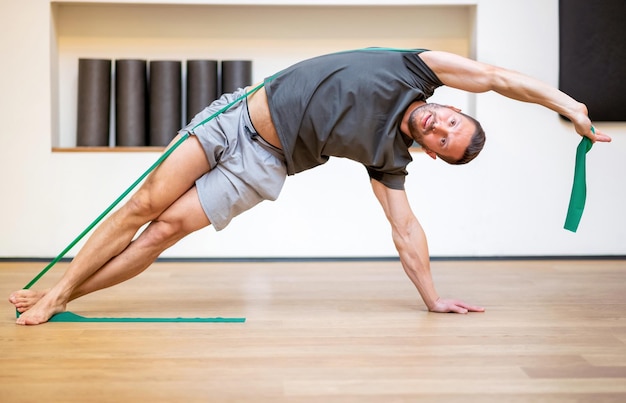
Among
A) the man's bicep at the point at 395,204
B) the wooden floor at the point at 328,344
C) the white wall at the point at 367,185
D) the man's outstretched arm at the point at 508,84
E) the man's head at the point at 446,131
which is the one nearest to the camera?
the wooden floor at the point at 328,344

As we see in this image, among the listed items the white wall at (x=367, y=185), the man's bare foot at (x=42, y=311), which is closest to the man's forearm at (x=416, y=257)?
the man's bare foot at (x=42, y=311)

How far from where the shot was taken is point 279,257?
3.88 meters

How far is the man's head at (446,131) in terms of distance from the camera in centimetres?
230

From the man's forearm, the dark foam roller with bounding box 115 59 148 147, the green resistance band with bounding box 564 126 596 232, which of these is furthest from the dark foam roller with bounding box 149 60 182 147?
the green resistance band with bounding box 564 126 596 232

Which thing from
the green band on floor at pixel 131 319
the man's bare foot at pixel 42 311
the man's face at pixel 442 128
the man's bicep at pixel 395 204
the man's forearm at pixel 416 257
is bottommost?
the green band on floor at pixel 131 319

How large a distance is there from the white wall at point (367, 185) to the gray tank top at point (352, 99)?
4.79ft

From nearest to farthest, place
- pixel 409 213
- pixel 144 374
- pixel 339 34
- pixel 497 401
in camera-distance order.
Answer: pixel 497 401 < pixel 144 374 < pixel 409 213 < pixel 339 34

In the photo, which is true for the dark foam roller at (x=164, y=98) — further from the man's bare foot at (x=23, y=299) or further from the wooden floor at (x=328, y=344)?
the man's bare foot at (x=23, y=299)

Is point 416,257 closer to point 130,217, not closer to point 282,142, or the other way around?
point 282,142

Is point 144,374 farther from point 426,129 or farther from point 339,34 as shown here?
point 339,34

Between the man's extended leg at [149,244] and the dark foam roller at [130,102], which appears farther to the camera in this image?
the dark foam roller at [130,102]

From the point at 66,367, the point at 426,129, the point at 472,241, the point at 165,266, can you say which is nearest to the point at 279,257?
the point at 165,266

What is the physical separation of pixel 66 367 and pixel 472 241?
2.42 meters

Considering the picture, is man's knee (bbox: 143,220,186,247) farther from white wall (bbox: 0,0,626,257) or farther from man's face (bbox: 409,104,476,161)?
white wall (bbox: 0,0,626,257)
